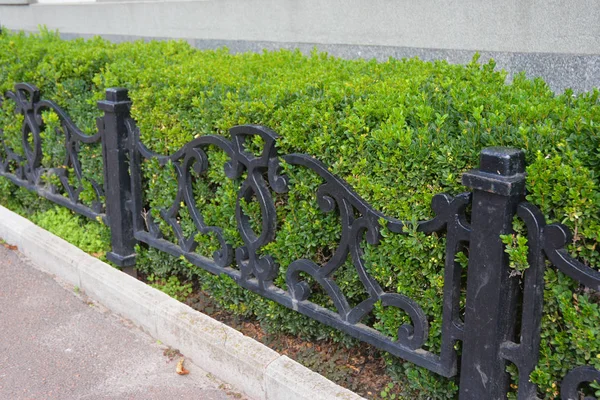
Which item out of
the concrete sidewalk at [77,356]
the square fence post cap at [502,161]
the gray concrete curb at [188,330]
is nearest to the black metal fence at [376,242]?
the square fence post cap at [502,161]

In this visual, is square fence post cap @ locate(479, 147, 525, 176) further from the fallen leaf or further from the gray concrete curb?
the fallen leaf

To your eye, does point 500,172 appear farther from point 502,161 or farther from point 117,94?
point 117,94

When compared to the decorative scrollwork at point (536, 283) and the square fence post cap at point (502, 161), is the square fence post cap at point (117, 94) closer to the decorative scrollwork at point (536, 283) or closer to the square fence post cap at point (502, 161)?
the square fence post cap at point (502, 161)

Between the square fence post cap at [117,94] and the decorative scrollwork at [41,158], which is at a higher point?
the square fence post cap at [117,94]

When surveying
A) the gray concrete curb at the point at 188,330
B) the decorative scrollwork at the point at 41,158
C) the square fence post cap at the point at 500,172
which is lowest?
the gray concrete curb at the point at 188,330

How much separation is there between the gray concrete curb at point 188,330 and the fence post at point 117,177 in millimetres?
195

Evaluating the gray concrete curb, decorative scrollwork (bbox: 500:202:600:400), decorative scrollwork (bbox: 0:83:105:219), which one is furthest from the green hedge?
the gray concrete curb

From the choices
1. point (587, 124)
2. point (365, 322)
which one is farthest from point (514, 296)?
point (365, 322)

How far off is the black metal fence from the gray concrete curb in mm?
271

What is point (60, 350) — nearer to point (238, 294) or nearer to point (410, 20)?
point (238, 294)

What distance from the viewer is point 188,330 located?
12.8 feet

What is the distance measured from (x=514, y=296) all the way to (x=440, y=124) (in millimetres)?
768

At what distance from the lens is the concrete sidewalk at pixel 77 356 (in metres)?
3.70

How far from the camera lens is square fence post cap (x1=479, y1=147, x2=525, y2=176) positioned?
249 cm
